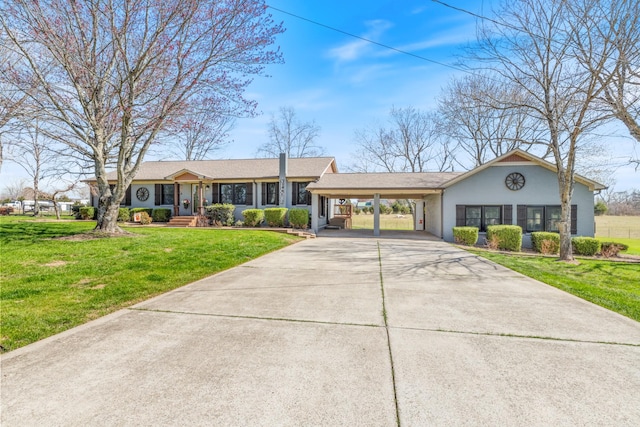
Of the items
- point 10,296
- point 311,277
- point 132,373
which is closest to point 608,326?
point 311,277

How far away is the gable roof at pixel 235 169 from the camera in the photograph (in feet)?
60.1

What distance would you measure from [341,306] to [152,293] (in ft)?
10.2

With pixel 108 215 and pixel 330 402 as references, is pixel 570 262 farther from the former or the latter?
pixel 108 215

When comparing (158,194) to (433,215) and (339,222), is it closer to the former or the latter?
(339,222)

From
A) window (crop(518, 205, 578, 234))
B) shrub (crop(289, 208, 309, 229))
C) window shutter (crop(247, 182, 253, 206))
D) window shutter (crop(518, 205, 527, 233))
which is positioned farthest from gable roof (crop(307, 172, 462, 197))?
window shutter (crop(247, 182, 253, 206))

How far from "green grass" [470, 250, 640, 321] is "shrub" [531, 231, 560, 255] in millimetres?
2599

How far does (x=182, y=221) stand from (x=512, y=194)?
17839 millimetres

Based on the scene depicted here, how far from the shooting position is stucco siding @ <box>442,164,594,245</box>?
562 inches

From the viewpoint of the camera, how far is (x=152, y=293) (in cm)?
493

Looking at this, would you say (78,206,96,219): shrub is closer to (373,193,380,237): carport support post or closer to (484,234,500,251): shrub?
(373,193,380,237): carport support post

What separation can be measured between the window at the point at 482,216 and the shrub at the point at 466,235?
1.08 m

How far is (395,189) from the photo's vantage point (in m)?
16.1

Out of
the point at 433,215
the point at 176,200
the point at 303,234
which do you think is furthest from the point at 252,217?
the point at 433,215

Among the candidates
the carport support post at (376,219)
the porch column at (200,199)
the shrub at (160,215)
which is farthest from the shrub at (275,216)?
the shrub at (160,215)
